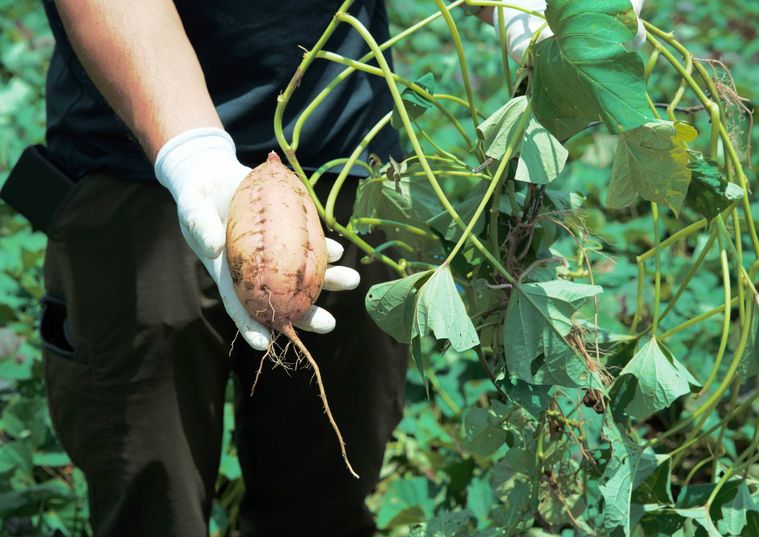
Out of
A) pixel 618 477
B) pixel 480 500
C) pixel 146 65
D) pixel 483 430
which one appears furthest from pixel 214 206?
pixel 480 500

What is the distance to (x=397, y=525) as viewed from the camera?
1.66m

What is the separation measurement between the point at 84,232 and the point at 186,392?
248 mm

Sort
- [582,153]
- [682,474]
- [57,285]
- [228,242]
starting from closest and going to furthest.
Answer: [228,242] < [57,285] < [682,474] < [582,153]

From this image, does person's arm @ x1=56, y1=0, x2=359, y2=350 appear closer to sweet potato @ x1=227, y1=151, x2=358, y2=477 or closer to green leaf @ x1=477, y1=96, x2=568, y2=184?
sweet potato @ x1=227, y1=151, x2=358, y2=477

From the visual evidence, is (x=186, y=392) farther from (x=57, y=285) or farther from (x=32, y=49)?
(x=32, y=49)

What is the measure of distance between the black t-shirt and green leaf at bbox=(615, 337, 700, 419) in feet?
1.72

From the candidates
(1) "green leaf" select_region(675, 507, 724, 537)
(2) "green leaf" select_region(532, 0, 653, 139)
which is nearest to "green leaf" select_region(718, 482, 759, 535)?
(1) "green leaf" select_region(675, 507, 724, 537)

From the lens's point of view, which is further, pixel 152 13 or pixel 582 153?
pixel 582 153

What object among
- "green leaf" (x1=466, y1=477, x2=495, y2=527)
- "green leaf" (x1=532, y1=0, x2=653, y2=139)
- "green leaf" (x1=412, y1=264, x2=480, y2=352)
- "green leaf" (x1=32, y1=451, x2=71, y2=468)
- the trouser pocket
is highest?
"green leaf" (x1=532, y1=0, x2=653, y2=139)

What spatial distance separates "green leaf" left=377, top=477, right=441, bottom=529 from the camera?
5.36 feet

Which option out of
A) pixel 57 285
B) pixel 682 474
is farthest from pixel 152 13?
pixel 682 474

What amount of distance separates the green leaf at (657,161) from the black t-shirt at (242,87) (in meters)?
0.47

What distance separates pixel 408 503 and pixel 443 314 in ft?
2.93

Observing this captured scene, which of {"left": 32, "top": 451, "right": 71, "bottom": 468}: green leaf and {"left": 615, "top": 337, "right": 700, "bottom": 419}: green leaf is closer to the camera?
{"left": 615, "top": 337, "right": 700, "bottom": 419}: green leaf
